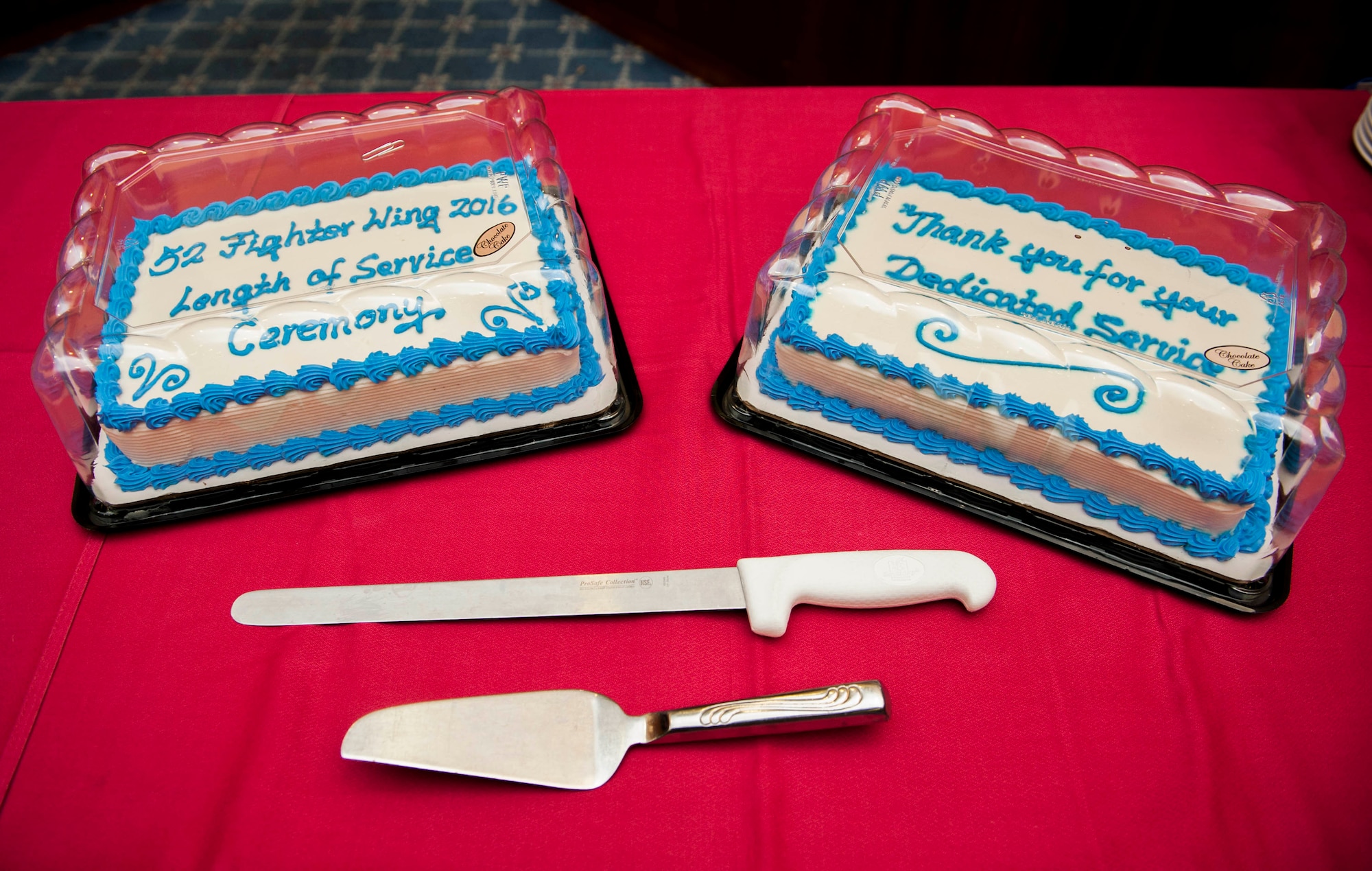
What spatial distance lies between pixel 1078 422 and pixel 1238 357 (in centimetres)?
32

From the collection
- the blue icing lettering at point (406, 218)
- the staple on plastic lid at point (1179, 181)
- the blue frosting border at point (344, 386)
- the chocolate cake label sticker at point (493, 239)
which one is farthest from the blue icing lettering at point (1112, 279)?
the blue icing lettering at point (406, 218)

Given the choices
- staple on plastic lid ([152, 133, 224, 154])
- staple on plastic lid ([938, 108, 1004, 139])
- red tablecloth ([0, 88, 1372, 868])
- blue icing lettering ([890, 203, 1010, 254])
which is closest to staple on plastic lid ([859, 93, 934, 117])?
staple on plastic lid ([938, 108, 1004, 139])

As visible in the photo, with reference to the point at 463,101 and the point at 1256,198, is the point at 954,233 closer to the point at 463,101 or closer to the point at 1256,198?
the point at 1256,198

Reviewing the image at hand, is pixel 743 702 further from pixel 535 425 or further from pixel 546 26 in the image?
pixel 546 26

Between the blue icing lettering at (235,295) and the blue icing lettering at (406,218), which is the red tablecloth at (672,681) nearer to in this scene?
the blue icing lettering at (235,295)

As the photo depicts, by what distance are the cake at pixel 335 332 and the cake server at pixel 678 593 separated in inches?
10.0

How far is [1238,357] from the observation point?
1400 millimetres

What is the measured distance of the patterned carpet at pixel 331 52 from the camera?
3541 mm

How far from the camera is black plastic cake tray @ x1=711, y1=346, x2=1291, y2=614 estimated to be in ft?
4.32

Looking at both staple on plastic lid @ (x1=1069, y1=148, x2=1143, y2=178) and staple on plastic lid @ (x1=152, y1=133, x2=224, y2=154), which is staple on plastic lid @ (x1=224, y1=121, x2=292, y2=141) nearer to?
staple on plastic lid @ (x1=152, y1=133, x2=224, y2=154)

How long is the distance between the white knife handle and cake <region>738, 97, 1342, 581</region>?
20cm


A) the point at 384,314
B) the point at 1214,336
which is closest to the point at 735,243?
the point at 384,314

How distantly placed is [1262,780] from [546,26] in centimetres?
376

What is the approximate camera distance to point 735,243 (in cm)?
181
